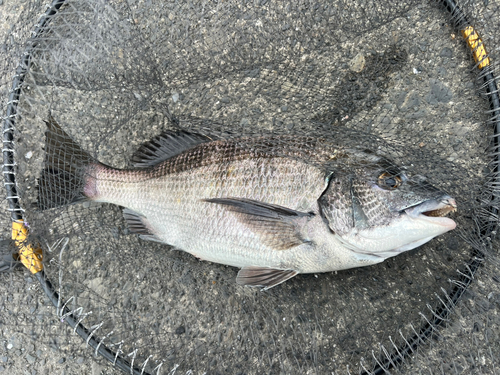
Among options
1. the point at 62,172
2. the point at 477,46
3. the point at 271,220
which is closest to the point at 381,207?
the point at 271,220

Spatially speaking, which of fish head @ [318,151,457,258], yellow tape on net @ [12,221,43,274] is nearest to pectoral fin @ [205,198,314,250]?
fish head @ [318,151,457,258]

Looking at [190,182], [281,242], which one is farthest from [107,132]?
[281,242]

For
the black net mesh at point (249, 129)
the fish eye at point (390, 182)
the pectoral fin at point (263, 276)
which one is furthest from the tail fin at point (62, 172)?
the fish eye at point (390, 182)

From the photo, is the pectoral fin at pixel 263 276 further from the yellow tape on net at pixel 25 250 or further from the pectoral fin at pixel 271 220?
the yellow tape on net at pixel 25 250

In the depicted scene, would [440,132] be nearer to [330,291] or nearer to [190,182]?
[330,291]

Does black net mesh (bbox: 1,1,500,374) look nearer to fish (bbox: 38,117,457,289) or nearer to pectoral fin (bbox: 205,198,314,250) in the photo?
fish (bbox: 38,117,457,289)

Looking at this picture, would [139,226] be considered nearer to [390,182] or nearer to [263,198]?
[263,198]

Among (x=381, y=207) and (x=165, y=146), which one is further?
(x=165, y=146)
